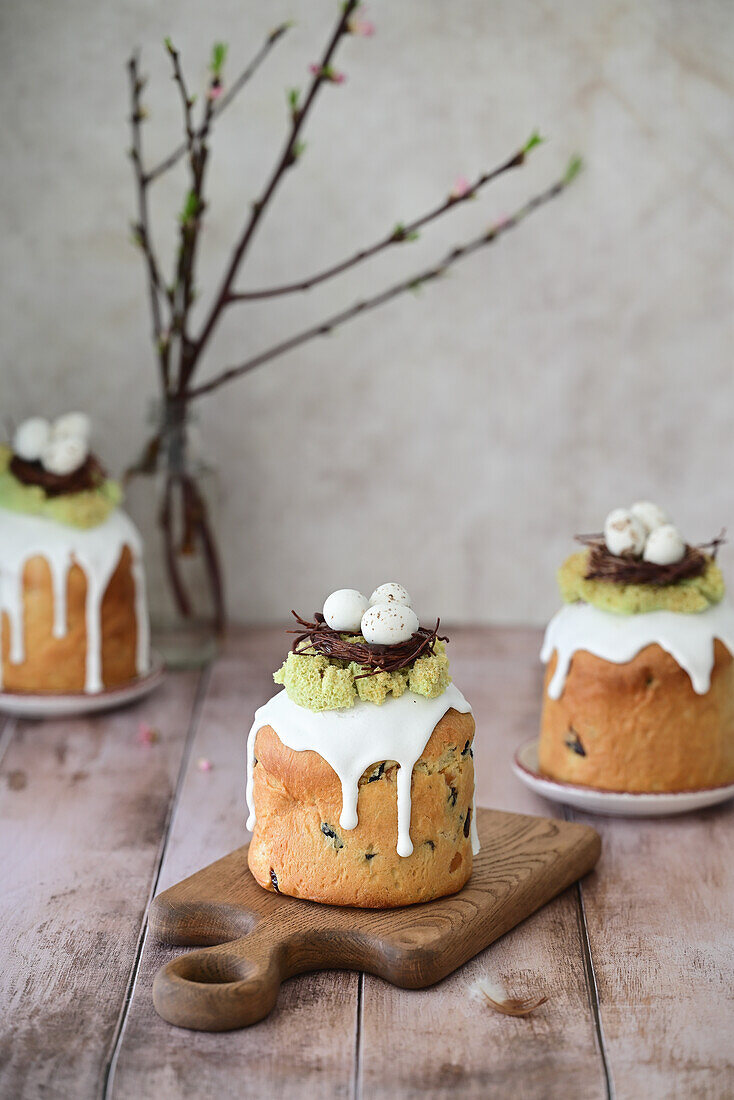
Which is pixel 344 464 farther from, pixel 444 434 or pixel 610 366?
pixel 610 366

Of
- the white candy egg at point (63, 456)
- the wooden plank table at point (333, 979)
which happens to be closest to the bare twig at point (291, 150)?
the white candy egg at point (63, 456)

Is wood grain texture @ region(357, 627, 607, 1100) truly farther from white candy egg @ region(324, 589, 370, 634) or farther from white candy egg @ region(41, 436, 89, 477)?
white candy egg @ region(41, 436, 89, 477)

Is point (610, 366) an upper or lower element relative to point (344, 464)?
upper

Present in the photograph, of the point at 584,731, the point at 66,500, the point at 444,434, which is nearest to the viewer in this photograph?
the point at 584,731

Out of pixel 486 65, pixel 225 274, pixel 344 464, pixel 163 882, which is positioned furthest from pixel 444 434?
pixel 163 882

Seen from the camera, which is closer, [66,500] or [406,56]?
[66,500]

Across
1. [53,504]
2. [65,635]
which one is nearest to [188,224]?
[53,504]

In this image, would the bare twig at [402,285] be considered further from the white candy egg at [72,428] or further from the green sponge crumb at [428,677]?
the green sponge crumb at [428,677]
